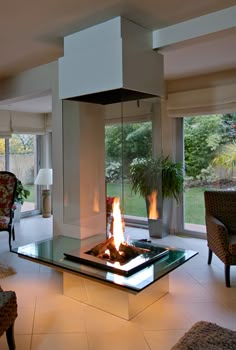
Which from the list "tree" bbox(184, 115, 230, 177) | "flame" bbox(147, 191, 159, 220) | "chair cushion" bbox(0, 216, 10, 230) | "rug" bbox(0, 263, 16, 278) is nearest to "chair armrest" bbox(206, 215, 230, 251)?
"flame" bbox(147, 191, 159, 220)

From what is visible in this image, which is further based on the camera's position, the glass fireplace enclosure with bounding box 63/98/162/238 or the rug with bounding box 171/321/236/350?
the glass fireplace enclosure with bounding box 63/98/162/238

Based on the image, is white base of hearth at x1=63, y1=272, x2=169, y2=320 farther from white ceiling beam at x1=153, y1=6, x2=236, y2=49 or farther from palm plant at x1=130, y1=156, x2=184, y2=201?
white ceiling beam at x1=153, y1=6, x2=236, y2=49

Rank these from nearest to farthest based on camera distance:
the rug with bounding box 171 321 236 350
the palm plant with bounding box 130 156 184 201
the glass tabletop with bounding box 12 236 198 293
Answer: the rug with bounding box 171 321 236 350 < the glass tabletop with bounding box 12 236 198 293 < the palm plant with bounding box 130 156 184 201

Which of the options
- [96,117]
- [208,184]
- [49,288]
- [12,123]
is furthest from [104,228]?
[12,123]

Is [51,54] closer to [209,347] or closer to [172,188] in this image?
[172,188]

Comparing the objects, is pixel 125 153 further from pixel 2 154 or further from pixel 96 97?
pixel 2 154

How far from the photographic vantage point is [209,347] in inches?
68.8

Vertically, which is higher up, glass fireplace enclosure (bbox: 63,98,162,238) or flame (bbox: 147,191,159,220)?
glass fireplace enclosure (bbox: 63,98,162,238)

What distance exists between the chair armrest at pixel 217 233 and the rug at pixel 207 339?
43.6 inches

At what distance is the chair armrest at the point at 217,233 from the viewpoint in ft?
10.1

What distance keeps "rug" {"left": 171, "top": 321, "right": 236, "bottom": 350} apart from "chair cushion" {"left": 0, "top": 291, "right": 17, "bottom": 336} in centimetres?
101

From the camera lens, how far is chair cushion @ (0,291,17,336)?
1.89 meters

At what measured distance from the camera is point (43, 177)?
6.55 metres

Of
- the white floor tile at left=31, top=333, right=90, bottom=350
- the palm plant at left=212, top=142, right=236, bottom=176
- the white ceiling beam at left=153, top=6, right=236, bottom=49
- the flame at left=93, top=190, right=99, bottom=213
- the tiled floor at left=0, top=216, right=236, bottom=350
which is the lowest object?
the white floor tile at left=31, top=333, right=90, bottom=350
